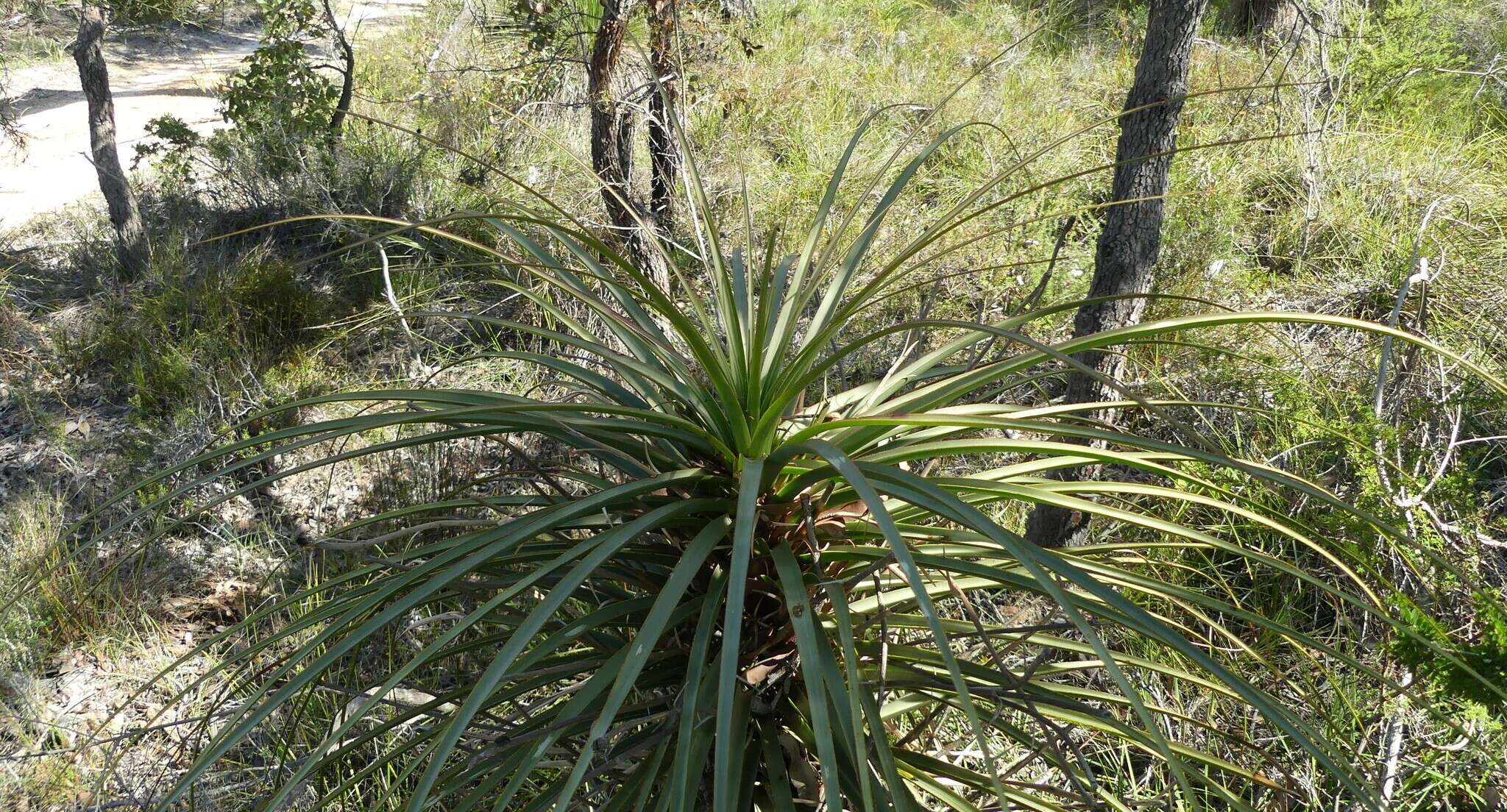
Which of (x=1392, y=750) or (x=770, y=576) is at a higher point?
(x=770, y=576)

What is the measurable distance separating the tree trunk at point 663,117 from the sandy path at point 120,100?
6.80 ft

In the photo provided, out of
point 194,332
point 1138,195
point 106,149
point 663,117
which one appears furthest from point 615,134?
point 106,149

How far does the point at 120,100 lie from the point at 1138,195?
8.05m

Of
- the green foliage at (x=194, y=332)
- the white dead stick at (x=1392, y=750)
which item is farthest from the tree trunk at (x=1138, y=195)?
the green foliage at (x=194, y=332)

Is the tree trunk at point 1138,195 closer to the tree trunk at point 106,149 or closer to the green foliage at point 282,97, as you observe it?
the green foliage at point 282,97

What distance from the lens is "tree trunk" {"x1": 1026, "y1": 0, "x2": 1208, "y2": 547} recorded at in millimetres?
2773

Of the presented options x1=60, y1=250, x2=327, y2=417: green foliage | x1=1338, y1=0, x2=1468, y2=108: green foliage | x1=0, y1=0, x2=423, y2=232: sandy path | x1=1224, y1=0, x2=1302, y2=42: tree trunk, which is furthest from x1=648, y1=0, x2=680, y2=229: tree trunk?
x1=1224, y1=0, x2=1302, y2=42: tree trunk

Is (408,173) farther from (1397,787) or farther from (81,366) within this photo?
(1397,787)

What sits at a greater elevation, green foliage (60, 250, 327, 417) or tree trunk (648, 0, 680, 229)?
tree trunk (648, 0, 680, 229)

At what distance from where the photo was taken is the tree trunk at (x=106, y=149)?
14.9 feet

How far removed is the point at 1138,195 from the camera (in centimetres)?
291

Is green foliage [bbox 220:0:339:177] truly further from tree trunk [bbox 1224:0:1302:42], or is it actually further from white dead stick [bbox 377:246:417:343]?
tree trunk [bbox 1224:0:1302:42]

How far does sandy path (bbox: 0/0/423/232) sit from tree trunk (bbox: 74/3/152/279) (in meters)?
0.22

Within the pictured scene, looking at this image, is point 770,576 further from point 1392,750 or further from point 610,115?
point 610,115
